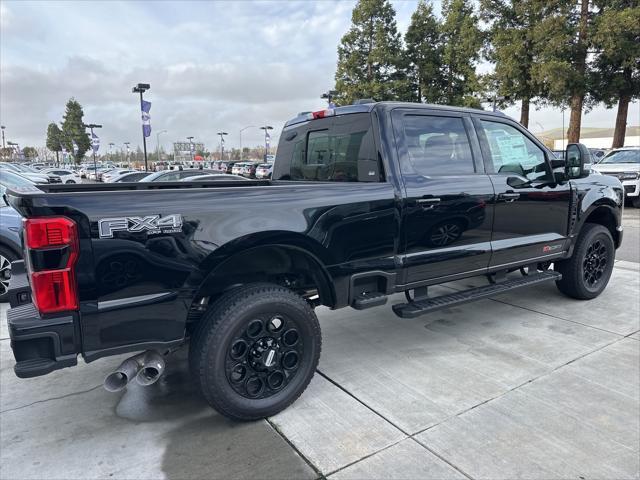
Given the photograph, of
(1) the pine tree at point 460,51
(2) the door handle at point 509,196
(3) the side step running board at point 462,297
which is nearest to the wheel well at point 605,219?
(3) the side step running board at point 462,297

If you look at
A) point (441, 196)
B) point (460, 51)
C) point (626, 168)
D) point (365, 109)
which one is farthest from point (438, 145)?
point (460, 51)

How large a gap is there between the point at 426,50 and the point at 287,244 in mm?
32353

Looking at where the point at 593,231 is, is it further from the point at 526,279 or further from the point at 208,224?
the point at 208,224

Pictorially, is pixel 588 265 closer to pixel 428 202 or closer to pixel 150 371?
pixel 428 202

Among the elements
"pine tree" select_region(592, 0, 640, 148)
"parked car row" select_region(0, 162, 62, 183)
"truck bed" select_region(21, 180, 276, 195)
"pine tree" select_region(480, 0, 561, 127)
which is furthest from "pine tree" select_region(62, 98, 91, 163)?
"truck bed" select_region(21, 180, 276, 195)

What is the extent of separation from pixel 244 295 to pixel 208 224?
1.68ft

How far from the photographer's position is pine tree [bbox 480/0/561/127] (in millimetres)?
22750

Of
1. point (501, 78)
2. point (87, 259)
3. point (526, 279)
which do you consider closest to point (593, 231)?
point (526, 279)

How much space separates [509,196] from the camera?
4105mm

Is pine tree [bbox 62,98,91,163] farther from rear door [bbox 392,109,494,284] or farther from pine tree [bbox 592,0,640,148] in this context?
rear door [bbox 392,109,494,284]

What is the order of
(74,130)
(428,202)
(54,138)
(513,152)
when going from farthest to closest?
(54,138), (74,130), (513,152), (428,202)

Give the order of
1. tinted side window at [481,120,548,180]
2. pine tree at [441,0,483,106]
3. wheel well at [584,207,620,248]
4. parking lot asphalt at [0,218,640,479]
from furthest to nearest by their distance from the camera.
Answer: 1. pine tree at [441,0,483,106]
2. wheel well at [584,207,620,248]
3. tinted side window at [481,120,548,180]
4. parking lot asphalt at [0,218,640,479]

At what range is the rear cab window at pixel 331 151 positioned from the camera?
3508mm

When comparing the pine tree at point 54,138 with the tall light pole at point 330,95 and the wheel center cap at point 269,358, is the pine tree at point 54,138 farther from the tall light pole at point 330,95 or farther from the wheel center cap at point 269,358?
the wheel center cap at point 269,358
